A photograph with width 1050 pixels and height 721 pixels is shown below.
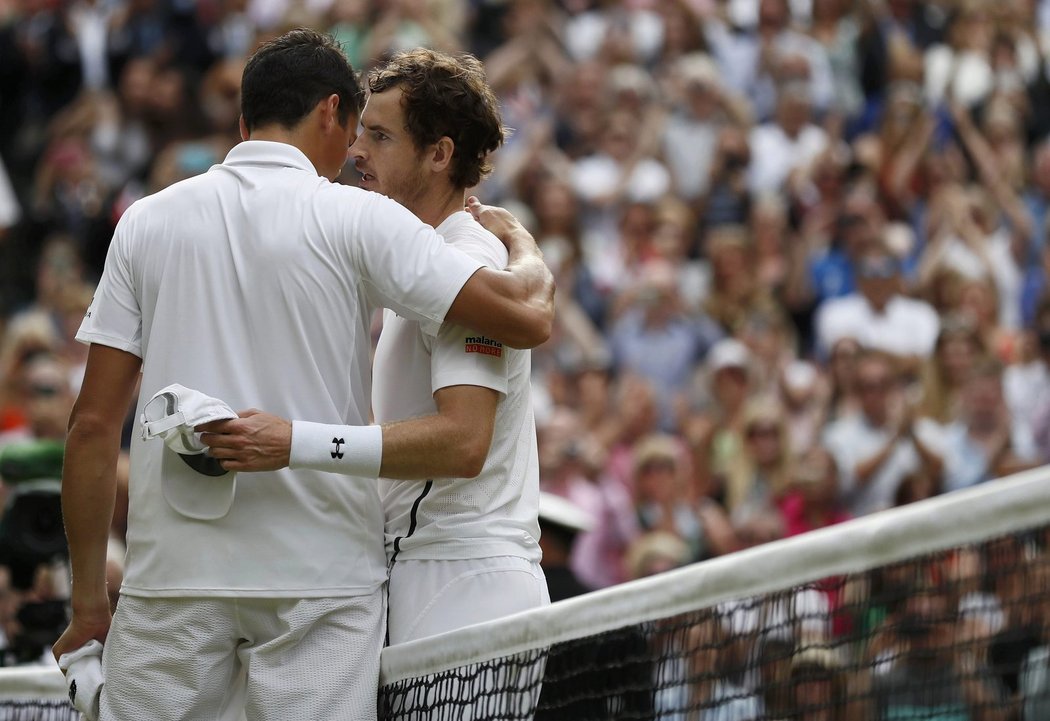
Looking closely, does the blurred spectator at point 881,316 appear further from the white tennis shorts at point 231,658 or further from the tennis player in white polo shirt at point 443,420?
the white tennis shorts at point 231,658

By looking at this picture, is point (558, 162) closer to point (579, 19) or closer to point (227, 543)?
point (579, 19)

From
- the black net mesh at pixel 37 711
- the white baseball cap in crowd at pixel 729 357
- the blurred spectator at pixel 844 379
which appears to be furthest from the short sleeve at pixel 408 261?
the white baseball cap in crowd at pixel 729 357

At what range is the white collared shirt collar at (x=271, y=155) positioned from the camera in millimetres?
3756

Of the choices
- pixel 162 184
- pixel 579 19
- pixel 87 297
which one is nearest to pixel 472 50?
pixel 579 19

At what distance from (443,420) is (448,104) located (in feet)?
2.64

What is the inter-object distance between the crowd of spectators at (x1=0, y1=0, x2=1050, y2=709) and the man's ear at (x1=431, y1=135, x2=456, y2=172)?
3655mm

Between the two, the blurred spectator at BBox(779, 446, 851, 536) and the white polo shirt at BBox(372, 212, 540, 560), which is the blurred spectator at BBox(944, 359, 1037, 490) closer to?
the blurred spectator at BBox(779, 446, 851, 536)

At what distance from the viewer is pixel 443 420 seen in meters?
3.68

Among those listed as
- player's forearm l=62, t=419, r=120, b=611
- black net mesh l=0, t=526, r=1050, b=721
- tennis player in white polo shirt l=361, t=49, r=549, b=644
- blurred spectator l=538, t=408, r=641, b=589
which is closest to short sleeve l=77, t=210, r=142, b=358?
player's forearm l=62, t=419, r=120, b=611

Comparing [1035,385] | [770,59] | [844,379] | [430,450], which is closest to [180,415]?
[430,450]

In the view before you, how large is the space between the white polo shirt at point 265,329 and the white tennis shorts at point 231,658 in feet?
0.17

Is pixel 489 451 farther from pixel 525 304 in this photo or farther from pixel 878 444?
pixel 878 444

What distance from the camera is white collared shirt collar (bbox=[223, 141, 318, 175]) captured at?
3.76 m

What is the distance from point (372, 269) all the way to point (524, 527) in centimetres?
71
